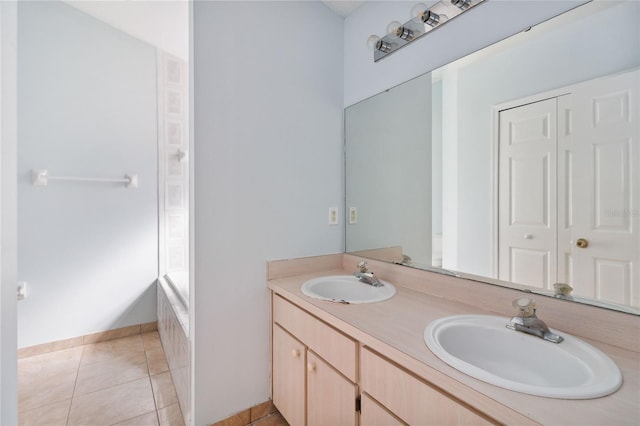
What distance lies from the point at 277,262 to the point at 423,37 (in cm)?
137

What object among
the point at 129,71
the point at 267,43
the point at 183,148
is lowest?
the point at 183,148

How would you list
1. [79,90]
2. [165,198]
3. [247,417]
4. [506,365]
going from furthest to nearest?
[165,198]
[79,90]
[247,417]
[506,365]

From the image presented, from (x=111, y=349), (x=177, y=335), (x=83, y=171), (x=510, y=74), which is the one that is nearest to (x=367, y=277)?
(x=510, y=74)

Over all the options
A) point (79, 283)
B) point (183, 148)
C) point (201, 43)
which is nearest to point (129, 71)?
point (183, 148)

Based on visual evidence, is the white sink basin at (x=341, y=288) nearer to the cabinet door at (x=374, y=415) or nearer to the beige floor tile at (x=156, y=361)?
the cabinet door at (x=374, y=415)

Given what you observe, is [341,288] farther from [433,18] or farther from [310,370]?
[433,18]

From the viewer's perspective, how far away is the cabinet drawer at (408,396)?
689 millimetres

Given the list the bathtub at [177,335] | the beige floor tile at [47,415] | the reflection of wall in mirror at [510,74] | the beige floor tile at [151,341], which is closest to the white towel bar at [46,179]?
the bathtub at [177,335]

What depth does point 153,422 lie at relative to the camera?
1.52 metres

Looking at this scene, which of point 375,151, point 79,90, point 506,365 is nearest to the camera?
point 506,365

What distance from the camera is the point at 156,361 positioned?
2088 mm

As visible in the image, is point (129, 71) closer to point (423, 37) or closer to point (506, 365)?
point (423, 37)

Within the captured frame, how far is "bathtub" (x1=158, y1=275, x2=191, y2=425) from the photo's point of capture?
148 centimetres

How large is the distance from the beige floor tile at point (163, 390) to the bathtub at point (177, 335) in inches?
1.5
